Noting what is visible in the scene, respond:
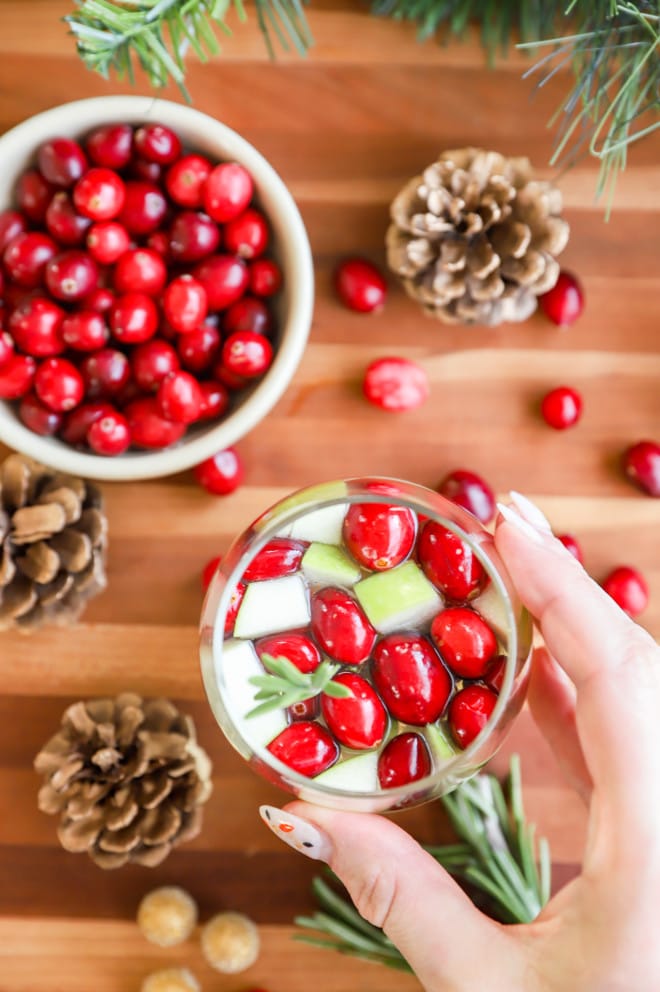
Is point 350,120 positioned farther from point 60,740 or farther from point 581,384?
point 60,740

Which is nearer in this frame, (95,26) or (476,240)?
(95,26)

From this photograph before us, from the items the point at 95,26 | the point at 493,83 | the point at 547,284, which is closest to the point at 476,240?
the point at 547,284

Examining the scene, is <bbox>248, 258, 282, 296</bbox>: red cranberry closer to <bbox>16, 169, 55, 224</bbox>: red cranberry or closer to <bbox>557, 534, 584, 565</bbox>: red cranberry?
<bbox>16, 169, 55, 224</bbox>: red cranberry

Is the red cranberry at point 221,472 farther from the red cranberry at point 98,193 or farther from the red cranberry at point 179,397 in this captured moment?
the red cranberry at point 98,193

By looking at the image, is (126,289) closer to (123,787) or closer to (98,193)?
(98,193)

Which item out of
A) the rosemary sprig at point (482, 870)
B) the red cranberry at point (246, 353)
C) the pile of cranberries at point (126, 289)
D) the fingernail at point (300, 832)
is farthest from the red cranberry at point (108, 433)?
the rosemary sprig at point (482, 870)
